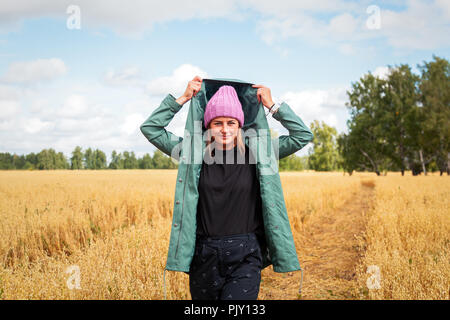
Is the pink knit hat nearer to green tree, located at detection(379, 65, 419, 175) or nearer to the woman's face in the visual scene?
the woman's face

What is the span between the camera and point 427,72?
43.4 metres

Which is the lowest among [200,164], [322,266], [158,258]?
[322,266]

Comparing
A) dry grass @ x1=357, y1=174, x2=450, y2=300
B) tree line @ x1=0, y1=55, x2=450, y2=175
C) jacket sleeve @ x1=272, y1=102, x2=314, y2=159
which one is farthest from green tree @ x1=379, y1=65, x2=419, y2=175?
jacket sleeve @ x1=272, y1=102, x2=314, y2=159

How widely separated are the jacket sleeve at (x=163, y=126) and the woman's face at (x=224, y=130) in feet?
1.31

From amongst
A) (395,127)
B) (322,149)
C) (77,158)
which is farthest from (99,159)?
(322,149)

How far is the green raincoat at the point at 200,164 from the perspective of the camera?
2.89 meters

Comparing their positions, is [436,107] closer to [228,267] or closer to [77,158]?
[77,158]

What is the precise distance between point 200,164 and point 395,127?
48.8m

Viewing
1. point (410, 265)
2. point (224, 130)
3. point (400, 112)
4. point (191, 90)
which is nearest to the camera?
point (224, 130)

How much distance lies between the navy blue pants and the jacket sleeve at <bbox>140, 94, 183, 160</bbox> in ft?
2.99

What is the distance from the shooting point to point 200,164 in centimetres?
302
